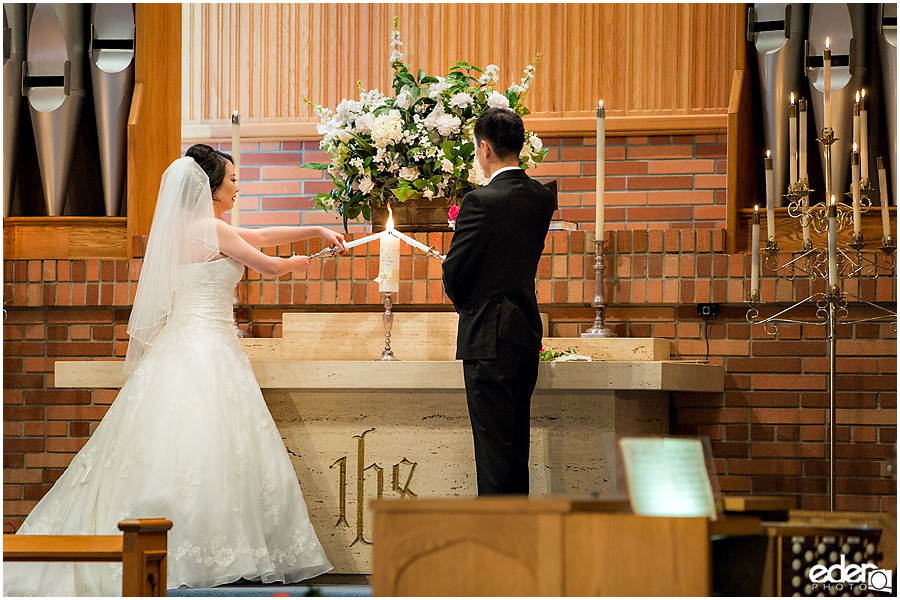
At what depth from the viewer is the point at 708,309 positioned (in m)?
4.52

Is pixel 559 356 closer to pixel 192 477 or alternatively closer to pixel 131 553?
pixel 192 477

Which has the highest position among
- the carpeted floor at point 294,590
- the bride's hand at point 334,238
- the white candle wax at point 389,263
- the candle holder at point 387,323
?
the bride's hand at point 334,238

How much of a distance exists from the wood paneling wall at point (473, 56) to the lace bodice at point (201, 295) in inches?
68.8

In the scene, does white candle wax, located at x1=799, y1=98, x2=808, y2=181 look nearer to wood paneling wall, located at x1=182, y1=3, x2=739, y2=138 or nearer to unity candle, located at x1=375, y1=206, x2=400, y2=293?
wood paneling wall, located at x1=182, y1=3, x2=739, y2=138

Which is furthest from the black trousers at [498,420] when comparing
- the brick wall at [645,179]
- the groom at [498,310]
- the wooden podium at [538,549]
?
the brick wall at [645,179]

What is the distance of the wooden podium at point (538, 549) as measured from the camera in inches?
67.4

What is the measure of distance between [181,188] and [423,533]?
8.74ft

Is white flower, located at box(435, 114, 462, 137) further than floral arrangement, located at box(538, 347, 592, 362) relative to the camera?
Yes

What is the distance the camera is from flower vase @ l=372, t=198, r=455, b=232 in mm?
4418

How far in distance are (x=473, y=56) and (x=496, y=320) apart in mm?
2472

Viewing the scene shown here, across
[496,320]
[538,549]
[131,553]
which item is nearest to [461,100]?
[496,320]

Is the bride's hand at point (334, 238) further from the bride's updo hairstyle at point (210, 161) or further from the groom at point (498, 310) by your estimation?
the groom at point (498, 310)

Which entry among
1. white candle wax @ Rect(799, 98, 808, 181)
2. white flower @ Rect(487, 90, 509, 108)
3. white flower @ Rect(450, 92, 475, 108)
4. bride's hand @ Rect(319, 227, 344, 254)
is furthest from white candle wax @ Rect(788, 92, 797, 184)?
bride's hand @ Rect(319, 227, 344, 254)

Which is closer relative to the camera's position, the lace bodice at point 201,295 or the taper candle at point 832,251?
the taper candle at point 832,251
